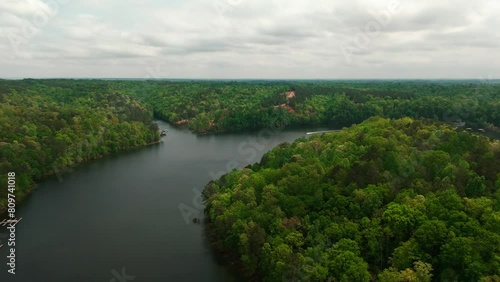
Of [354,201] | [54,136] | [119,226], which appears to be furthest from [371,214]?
[54,136]

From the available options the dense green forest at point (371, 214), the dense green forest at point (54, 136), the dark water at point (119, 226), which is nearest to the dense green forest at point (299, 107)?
the dense green forest at point (54, 136)

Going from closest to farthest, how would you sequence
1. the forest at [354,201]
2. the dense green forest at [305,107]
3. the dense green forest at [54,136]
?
the forest at [354,201] → the dense green forest at [54,136] → the dense green forest at [305,107]

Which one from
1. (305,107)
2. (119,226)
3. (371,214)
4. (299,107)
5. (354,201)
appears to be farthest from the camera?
(305,107)

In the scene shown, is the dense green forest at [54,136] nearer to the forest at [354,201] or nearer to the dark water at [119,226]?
the forest at [354,201]

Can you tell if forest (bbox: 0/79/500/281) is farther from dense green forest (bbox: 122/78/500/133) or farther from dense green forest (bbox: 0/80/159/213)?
dense green forest (bbox: 122/78/500/133)

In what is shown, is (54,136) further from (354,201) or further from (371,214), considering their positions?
(371,214)

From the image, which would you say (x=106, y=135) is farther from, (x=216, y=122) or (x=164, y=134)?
(x=216, y=122)
